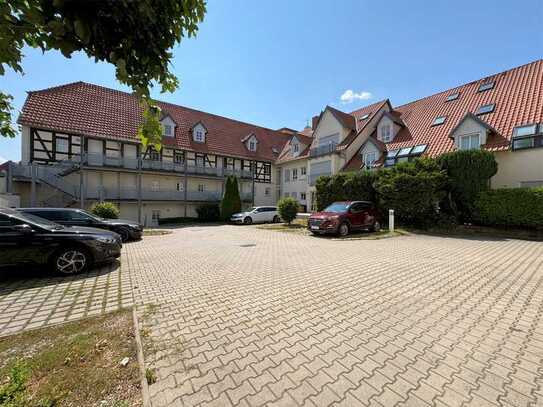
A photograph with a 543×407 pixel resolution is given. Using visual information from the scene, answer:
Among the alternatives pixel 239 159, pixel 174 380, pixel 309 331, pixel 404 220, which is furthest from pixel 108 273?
pixel 239 159

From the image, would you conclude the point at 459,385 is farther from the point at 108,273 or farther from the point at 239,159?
the point at 239,159

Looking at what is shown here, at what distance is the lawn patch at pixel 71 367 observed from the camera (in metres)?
2.14

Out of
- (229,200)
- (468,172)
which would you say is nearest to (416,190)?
(468,172)

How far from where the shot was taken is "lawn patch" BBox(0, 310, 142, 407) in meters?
2.14

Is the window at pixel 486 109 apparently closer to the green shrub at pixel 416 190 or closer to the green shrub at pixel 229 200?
the green shrub at pixel 416 190

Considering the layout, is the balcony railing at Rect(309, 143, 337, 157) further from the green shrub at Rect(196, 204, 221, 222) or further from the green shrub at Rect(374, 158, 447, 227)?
the green shrub at Rect(196, 204, 221, 222)

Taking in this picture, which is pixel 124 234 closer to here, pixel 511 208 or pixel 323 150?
pixel 511 208

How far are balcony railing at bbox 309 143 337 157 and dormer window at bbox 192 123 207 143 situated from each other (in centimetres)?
1191

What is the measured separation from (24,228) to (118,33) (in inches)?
243

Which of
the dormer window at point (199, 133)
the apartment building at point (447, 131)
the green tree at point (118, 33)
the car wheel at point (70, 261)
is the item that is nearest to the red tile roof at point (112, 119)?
the dormer window at point (199, 133)

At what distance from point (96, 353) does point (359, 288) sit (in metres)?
4.32

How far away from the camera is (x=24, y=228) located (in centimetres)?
565

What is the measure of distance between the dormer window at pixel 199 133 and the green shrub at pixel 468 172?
22.3m

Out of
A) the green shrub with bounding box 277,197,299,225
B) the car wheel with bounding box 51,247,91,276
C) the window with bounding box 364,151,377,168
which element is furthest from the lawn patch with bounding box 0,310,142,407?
the window with bounding box 364,151,377,168
